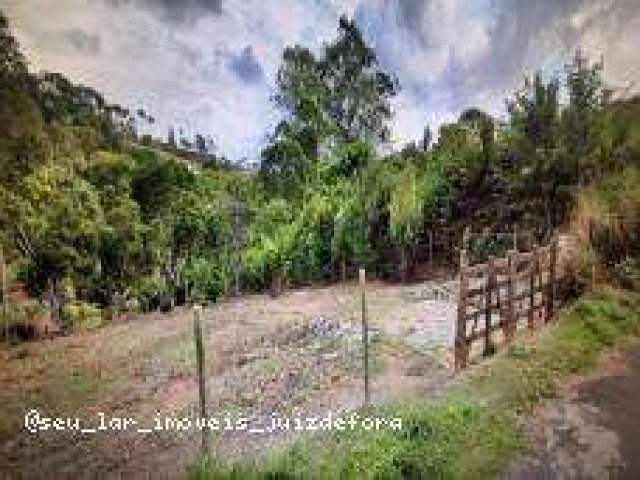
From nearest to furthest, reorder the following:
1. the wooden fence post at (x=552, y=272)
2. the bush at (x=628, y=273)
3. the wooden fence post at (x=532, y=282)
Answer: the wooden fence post at (x=532, y=282), the wooden fence post at (x=552, y=272), the bush at (x=628, y=273)

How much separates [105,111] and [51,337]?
3642 cm

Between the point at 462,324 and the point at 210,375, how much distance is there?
179 inches

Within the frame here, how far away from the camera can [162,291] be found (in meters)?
29.8

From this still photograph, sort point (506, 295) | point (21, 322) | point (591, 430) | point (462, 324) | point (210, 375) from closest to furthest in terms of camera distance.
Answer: point (591, 430) < point (462, 324) < point (506, 295) < point (210, 375) < point (21, 322)

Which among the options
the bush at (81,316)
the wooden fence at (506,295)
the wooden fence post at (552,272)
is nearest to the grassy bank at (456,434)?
the wooden fence at (506,295)

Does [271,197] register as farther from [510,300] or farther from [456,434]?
[456,434]

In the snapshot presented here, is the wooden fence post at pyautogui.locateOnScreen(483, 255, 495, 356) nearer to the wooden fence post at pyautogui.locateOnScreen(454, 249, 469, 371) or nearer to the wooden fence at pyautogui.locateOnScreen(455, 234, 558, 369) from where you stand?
the wooden fence at pyautogui.locateOnScreen(455, 234, 558, 369)

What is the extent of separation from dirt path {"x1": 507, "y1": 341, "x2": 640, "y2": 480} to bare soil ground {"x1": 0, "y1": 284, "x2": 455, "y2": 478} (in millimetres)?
1631

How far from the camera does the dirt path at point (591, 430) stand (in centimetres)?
773

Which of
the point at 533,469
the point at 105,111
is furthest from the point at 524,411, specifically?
the point at 105,111

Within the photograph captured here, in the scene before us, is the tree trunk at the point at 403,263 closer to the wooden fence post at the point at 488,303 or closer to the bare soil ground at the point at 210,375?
the bare soil ground at the point at 210,375

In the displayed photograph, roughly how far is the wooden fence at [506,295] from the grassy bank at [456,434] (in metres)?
0.37

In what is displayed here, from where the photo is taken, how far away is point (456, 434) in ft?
26.8

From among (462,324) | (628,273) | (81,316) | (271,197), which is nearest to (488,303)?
(462,324)
